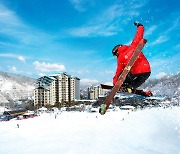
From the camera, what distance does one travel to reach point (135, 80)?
4203mm

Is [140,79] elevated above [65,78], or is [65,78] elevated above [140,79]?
[65,78]

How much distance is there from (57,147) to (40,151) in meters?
1.60

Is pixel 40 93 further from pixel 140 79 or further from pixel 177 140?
pixel 140 79

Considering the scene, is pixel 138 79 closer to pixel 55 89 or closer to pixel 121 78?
pixel 121 78

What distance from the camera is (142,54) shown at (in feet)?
12.7

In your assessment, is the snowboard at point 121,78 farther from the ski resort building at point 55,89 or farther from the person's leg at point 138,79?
the ski resort building at point 55,89

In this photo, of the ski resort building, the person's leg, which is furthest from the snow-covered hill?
the ski resort building

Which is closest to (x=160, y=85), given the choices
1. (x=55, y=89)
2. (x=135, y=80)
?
(x=135, y=80)

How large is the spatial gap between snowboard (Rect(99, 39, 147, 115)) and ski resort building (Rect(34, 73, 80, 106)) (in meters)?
101

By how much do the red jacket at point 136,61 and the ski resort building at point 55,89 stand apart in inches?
3982

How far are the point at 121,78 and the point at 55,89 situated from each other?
110 metres

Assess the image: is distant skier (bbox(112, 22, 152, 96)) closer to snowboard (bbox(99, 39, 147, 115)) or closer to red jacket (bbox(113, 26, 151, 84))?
red jacket (bbox(113, 26, 151, 84))

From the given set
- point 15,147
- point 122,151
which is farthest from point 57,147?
point 122,151

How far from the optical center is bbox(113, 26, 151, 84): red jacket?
12.5 feet
